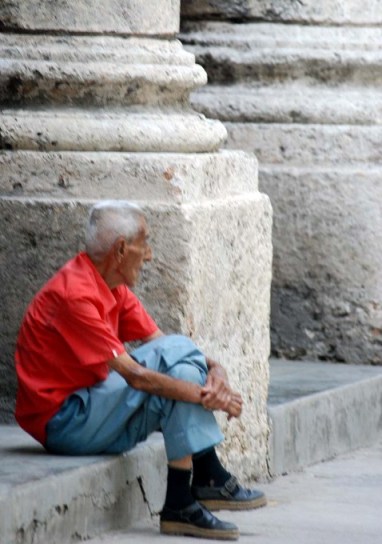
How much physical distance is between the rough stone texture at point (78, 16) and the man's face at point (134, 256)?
3.11 feet

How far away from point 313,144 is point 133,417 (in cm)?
290

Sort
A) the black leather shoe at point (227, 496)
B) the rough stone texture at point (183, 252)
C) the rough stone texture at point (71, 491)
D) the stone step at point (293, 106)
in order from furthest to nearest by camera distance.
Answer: the stone step at point (293, 106), the rough stone texture at point (183, 252), the black leather shoe at point (227, 496), the rough stone texture at point (71, 491)

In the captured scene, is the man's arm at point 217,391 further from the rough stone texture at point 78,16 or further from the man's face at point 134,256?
the rough stone texture at point 78,16

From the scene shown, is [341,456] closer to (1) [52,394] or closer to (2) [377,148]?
(2) [377,148]

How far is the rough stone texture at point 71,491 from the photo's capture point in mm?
5375

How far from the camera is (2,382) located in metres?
6.50

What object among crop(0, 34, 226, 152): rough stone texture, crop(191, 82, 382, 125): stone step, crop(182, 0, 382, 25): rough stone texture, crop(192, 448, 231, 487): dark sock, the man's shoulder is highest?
crop(182, 0, 382, 25): rough stone texture

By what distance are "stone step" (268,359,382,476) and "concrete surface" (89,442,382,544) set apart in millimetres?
79

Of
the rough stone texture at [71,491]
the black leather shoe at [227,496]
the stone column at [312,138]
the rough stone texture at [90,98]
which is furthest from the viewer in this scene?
the stone column at [312,138]

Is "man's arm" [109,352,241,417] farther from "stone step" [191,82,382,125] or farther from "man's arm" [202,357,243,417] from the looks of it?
"stone step" [191,82,382,125]

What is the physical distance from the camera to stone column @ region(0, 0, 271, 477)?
634 centimetres

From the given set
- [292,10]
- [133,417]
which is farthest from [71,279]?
[292,10]

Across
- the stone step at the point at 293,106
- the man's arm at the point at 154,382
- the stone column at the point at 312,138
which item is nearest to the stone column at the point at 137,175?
the man's arm at the point at 154,382

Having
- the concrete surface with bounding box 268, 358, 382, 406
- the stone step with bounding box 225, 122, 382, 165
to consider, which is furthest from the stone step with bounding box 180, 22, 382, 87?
the concrete surface with bounding box 268, 358, 382, 406
